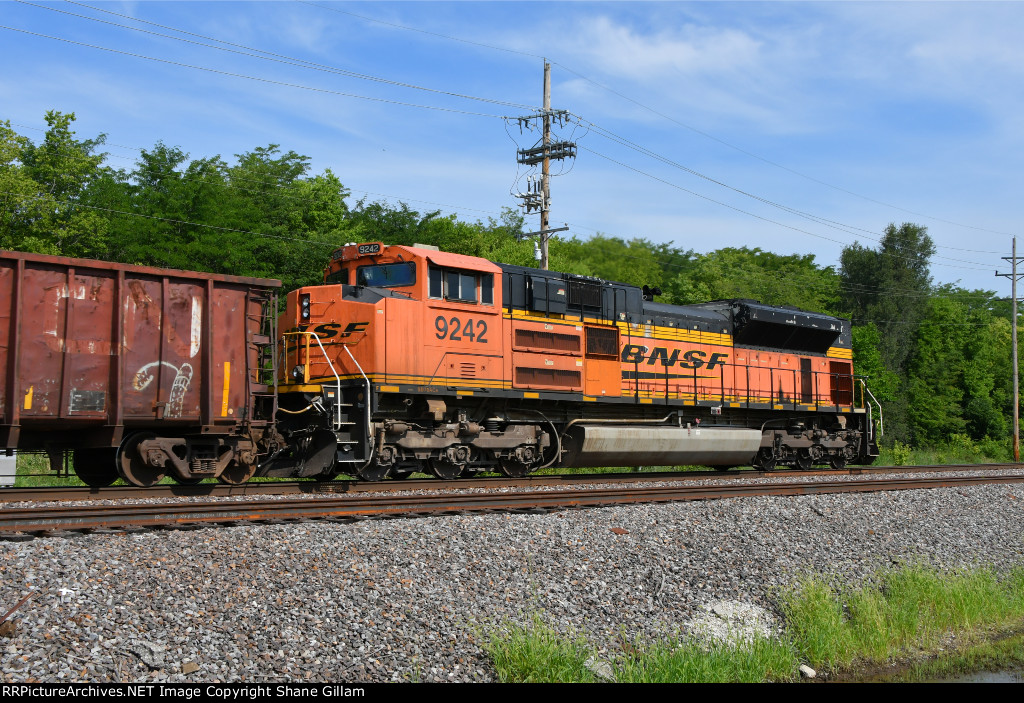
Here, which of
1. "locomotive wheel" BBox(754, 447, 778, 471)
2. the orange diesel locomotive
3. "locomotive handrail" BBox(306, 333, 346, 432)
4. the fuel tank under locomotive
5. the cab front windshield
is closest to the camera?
"locomotive handrail" BBox(306, 333, 346, 432)

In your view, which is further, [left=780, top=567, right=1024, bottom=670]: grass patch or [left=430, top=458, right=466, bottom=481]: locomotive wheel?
[left=430, top=458, right=466, bottom=481]: locomotive wheel

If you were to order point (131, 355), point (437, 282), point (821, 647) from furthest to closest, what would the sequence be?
point (437, 282) → point (131, 355) → point (821, 647)

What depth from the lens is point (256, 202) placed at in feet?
112

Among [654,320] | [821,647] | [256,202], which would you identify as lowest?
[821,647]

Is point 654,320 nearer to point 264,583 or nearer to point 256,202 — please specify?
point 264,583

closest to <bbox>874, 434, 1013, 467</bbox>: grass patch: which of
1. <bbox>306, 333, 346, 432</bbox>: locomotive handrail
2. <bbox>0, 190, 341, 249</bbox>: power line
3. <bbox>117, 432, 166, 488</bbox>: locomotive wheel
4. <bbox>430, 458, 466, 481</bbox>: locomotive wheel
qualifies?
<bbox>430, 458, 466, 481</bbox>: locomotive wheel

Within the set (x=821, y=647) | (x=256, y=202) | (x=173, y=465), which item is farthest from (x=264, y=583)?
A: (x=256, y=202)

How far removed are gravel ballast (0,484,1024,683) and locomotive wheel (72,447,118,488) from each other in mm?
4554

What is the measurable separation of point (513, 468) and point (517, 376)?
1743mm

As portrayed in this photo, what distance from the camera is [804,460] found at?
2028 cm

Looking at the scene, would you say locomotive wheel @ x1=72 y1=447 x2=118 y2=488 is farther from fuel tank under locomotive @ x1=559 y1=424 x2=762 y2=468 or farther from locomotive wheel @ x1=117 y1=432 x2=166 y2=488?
fuel tank under locomotive @ x1=559 y1=424 x2=762 y2=468

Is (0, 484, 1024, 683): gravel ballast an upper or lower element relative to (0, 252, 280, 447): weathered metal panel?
lower

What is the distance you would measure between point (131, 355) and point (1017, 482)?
15.8 meters

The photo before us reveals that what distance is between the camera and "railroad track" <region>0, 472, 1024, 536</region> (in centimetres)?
793
